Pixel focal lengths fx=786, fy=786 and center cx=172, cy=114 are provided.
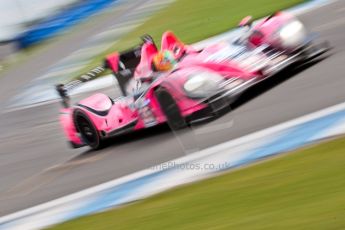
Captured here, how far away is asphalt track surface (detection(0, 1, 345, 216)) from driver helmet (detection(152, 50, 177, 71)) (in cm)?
71

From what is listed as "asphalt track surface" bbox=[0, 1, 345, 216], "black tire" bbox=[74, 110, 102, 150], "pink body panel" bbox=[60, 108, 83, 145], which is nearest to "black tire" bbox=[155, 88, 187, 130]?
"asphalt track surface" bbox=[0, 1, 345, 216]

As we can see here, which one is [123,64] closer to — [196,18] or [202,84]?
[202,84]

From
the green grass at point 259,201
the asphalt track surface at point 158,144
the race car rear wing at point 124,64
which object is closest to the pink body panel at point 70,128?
the asphalt track surface at point 158,144

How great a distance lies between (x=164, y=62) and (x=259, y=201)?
318 cm

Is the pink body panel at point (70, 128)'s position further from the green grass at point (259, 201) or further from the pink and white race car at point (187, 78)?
the green grass at point (259, 201)

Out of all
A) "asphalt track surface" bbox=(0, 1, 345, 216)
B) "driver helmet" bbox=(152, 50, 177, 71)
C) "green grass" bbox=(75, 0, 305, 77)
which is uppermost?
"driver helmet" bbox=(152, 50, 177, 71)

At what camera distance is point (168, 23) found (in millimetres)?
Result: 15922

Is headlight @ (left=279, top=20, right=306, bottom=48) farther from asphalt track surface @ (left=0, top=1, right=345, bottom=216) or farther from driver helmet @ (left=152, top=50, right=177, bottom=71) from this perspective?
driver helmet @ (left=152, top=50, right=177, bottom=71)

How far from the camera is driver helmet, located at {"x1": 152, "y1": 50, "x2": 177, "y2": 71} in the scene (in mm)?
8172

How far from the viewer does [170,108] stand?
25.7 feet

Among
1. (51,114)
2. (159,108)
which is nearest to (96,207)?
(159,108)

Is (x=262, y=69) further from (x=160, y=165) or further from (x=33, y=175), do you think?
(x=33, y=175)

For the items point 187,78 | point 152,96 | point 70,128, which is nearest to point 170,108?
point 152,96

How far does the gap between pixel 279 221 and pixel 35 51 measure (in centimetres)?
1501
